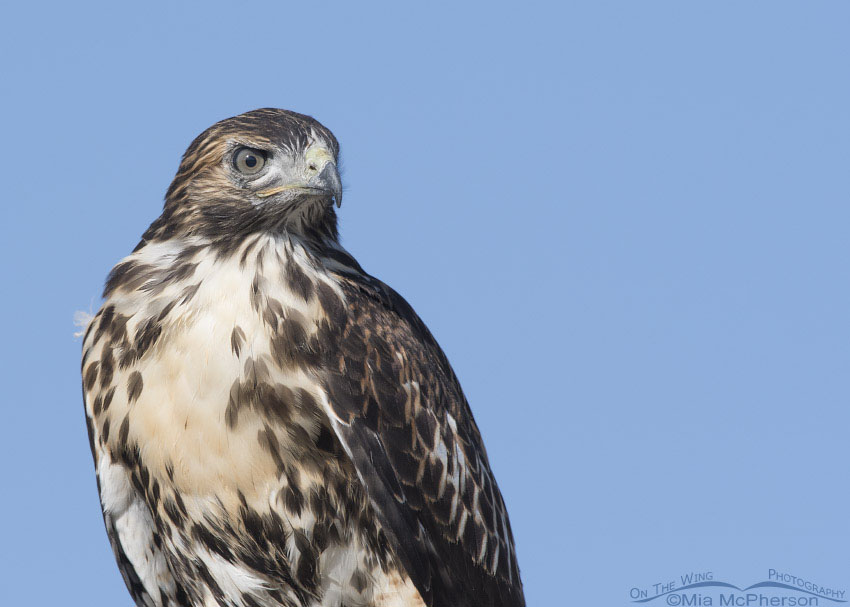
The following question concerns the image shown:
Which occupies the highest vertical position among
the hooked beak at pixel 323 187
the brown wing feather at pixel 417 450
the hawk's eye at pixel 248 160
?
the hawk's eye at pixel 248 160

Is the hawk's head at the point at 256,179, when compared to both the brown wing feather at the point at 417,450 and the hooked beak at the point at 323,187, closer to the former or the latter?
the hooked beak at the point at 323,187

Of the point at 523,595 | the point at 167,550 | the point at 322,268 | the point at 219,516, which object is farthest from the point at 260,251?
the point at 523,595

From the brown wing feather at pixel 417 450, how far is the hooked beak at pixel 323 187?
69cm

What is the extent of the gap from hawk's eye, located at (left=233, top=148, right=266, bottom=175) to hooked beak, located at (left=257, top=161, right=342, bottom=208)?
17 cm

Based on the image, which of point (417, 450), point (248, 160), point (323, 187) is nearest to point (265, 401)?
point (417, 450)

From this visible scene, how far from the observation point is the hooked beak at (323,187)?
5.66m

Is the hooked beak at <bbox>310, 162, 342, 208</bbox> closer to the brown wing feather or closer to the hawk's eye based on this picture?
the hawk's eye

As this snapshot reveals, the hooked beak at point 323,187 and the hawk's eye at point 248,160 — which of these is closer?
the hooked beak at point 323,187

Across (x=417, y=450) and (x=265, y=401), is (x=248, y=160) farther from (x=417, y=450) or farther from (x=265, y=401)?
(x=417, y=450)

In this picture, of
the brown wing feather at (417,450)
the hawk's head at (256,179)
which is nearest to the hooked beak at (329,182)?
the hawk's head at (256,179)

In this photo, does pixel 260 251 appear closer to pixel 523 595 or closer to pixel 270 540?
pixel 270 540

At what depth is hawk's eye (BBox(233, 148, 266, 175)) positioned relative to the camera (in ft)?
19.0

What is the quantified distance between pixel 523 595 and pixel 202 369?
2995 millimetres

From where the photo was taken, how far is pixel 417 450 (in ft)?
20.5
